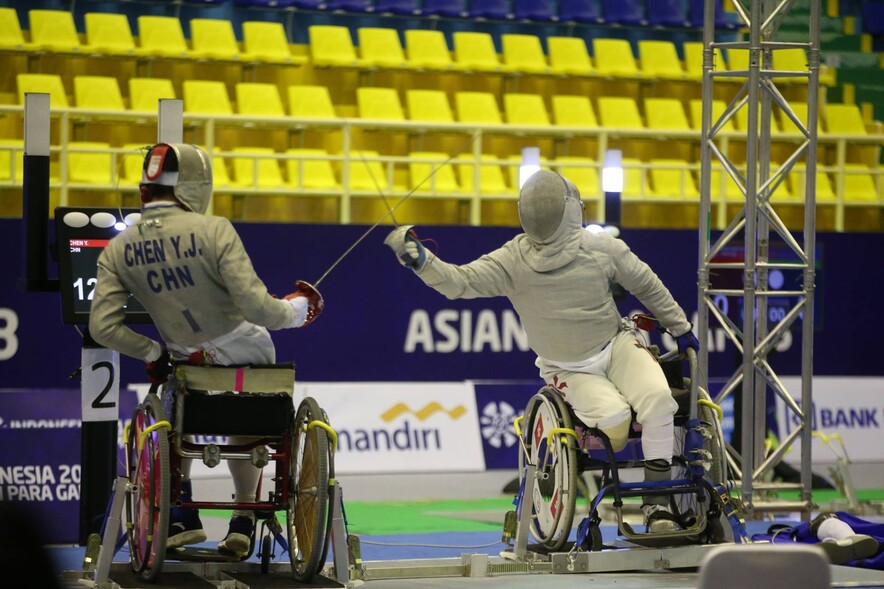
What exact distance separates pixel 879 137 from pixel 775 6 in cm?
450

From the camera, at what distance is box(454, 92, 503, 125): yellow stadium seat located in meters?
12.5

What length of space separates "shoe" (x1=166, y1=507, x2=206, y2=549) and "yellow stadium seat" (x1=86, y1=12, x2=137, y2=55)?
23.0 feet

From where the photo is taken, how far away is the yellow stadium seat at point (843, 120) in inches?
533

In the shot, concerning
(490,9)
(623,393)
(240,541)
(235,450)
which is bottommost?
(240,541)

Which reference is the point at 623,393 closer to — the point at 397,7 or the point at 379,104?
the point at 379,104

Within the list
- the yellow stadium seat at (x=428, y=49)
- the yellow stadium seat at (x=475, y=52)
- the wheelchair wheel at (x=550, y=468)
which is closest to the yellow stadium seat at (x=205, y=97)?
the yellow stadium seat at (x=428, y=49)

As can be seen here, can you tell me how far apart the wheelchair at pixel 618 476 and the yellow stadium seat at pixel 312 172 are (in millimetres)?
5629

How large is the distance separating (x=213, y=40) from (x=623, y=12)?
4.41m

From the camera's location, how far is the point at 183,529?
18.4 ft

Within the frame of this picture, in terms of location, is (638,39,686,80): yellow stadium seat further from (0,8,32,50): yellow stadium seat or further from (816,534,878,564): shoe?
(816,534,878,564): shoe

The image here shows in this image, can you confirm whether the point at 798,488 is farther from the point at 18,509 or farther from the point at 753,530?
the point at 18,509

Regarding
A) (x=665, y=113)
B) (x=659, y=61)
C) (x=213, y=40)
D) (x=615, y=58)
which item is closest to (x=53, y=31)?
(x=213, y=40)

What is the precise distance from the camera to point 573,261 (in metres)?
6.11

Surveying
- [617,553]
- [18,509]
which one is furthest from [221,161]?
[18,509]
